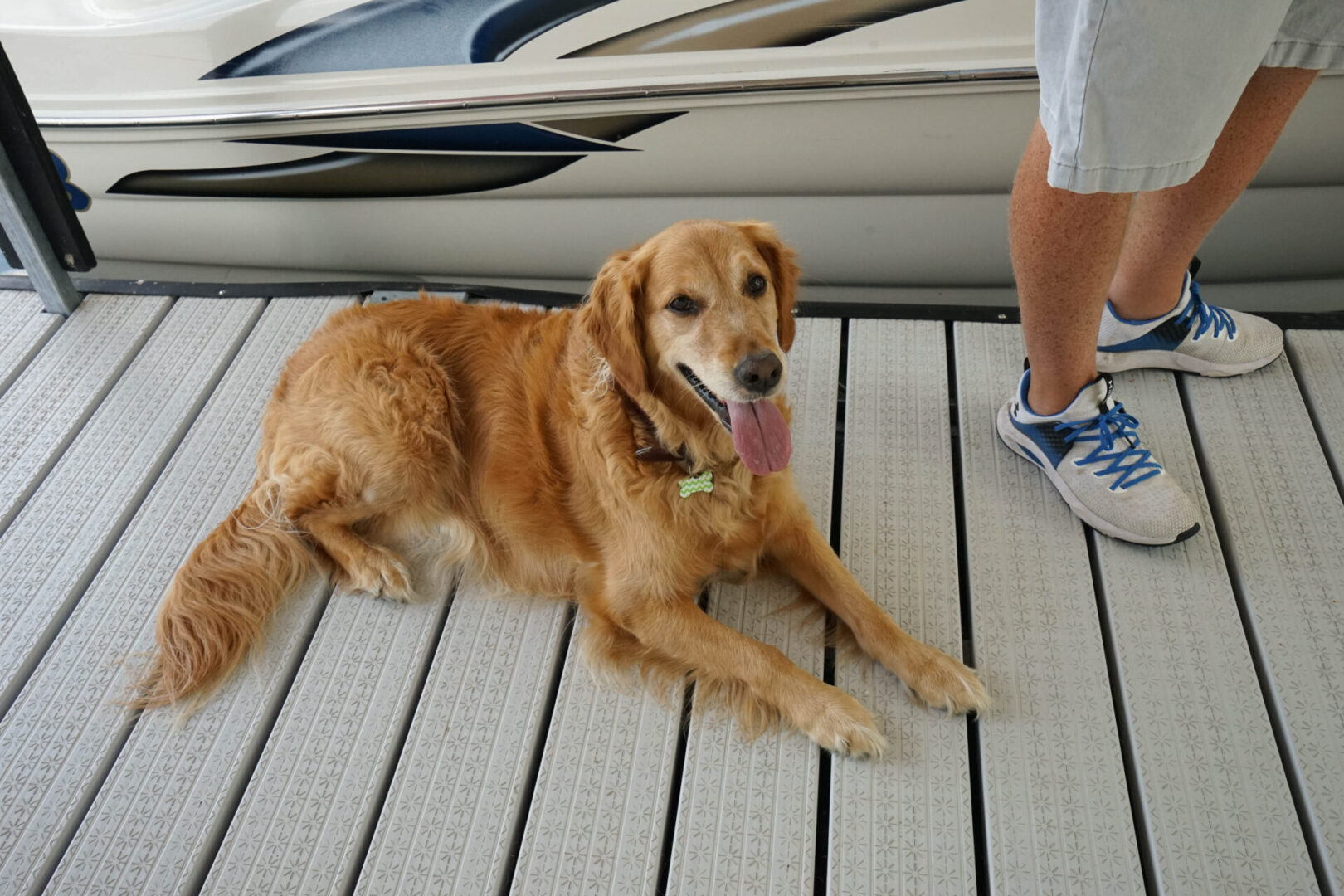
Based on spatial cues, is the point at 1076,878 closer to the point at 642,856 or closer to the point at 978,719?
the point at 978,719

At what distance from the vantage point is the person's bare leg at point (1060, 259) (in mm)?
1599

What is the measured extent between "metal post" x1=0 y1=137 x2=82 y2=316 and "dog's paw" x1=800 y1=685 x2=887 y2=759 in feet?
7.42

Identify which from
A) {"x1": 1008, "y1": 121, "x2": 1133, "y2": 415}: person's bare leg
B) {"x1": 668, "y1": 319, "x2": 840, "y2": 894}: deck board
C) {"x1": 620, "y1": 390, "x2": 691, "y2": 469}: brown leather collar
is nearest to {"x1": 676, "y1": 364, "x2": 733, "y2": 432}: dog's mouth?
{"x1": 620, "y1": 390, "x2": 691, "y2": 469}: brown leather collar

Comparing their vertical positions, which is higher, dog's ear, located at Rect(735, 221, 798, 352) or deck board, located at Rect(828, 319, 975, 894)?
dog's ear, located at Rect(735, 221, 798, 352)

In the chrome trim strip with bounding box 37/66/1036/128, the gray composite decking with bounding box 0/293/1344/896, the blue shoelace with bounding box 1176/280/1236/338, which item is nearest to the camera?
the gray composite decking with bounding box 0/293/1344/896

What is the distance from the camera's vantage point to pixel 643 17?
2248 millimetres

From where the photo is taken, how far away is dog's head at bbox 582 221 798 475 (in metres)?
1.56

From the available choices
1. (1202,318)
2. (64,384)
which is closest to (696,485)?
(1202,318)

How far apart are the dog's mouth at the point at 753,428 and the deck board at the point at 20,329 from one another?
6.02 ft

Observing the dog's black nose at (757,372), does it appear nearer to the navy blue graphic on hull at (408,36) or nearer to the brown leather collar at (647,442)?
the brown leather collar at (647,442)

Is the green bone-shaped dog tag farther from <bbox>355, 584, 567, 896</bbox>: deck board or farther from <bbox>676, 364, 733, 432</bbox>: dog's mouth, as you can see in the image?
<bbox>355, 584, 567, 896</bbox>: deck board

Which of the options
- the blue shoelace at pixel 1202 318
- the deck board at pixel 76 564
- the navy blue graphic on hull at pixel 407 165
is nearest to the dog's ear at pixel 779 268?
the navy blue graphic on hull at pixel 407 165

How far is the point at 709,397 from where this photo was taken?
161 cm

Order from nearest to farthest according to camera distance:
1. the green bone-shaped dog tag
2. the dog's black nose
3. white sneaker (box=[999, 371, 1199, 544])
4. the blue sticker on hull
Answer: the dog's black nose
the green bone-shaped dog tag
white sneaker (box=[999, 371, 1199, 544])
the blue sticker on hull
